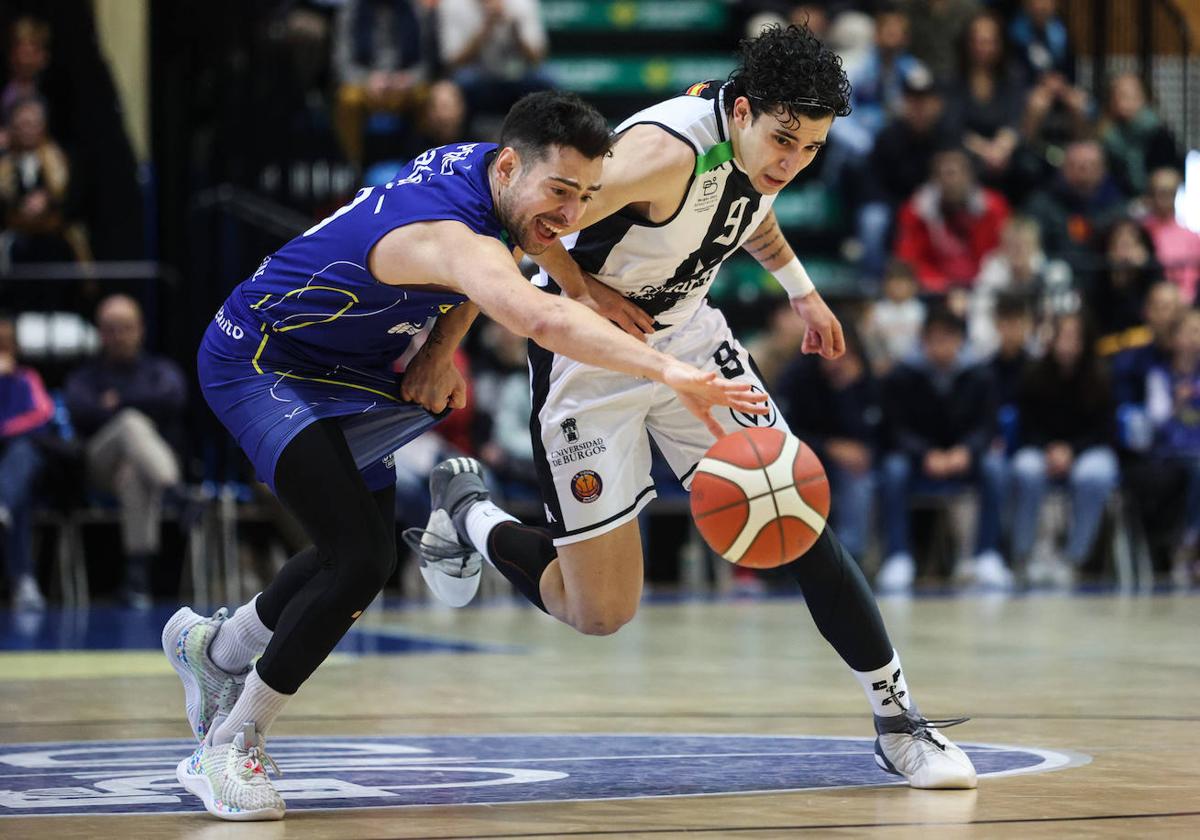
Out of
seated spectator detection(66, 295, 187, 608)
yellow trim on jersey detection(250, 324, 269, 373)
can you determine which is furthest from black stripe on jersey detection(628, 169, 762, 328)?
seated spectator detection(66, 295, 187, 608)

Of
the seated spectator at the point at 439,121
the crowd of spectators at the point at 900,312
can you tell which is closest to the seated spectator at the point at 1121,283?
the crowd of spectators at the point at 900,312

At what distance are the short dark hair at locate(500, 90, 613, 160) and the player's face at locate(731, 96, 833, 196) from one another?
1.80ft

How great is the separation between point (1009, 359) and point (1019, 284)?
2.68ft

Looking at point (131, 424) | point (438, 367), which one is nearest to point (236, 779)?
point (438, 367)

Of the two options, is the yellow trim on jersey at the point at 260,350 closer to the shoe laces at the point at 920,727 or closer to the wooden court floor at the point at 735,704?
the wooden court floor at the point at 735,704

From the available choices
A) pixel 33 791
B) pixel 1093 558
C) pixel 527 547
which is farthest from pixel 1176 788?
pixel 1093 558

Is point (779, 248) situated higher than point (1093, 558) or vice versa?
point (779, 248)

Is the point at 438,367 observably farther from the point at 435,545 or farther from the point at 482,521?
the point at 435,545

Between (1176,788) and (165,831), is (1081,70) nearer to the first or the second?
(1176,788)

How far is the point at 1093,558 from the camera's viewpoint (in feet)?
42.4

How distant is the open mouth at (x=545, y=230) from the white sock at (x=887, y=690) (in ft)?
4.43

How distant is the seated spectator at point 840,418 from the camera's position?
1172cm

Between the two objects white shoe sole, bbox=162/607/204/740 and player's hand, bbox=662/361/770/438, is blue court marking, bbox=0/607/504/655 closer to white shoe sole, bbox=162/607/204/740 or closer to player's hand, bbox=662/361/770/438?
white shoe sole, bbox=162/607/204/740

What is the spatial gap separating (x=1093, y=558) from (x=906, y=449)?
1952 millimetres
